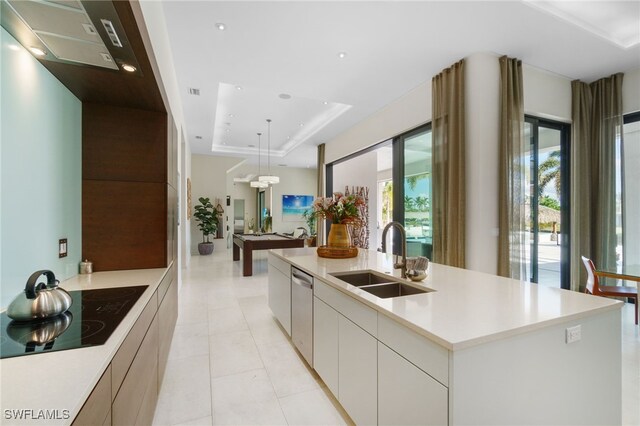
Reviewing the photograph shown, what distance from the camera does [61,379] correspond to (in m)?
0.80

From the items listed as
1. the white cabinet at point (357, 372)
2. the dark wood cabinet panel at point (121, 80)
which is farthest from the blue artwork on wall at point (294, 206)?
the white cabinet at point (357, 372)

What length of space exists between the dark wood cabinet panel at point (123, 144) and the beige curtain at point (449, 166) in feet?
10.6

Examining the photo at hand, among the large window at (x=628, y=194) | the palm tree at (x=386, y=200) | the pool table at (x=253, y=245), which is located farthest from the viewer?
the palm tree at (x=386, y=200)

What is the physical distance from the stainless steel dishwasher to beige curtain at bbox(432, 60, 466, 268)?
2.13m

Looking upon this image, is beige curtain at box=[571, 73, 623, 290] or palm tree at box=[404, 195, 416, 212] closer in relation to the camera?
beige curtain at box=[571, 73, 623, 290]

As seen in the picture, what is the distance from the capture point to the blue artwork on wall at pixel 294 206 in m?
11.7

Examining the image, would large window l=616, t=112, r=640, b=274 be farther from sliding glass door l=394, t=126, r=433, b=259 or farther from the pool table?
the pool table

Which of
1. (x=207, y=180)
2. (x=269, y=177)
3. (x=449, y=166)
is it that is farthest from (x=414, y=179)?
(x=207, y=180)

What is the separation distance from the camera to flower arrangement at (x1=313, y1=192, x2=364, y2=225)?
2.85m

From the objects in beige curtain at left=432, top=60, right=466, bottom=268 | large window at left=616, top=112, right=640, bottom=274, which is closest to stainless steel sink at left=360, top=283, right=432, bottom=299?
beige curtain at left=432, top=60, right=466, bottom=268

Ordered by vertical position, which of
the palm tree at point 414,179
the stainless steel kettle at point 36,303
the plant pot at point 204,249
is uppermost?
the palm tree at point 414,179

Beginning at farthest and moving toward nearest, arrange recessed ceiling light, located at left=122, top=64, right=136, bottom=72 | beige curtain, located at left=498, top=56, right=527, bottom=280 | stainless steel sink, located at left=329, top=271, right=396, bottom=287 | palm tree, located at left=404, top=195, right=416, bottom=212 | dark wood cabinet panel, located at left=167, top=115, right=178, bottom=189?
palm tree, located at left=404, top=195, right=416, bottom=212 < beige curtain, located at left=498, top=56, right=527, bottom=280 < dark wood cabinet panel, located at left=167, top=115, right=178, bottom=189 < stainless steel sink, located at left=329, top=271, right=396, bottom=287 < recessed ceiling light, located at left=122, top=64, right=136, bottom=72

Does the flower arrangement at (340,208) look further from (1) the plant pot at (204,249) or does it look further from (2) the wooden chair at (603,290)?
(1) the plant pot at (204,249)

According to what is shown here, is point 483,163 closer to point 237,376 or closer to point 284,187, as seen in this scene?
point 237,376
